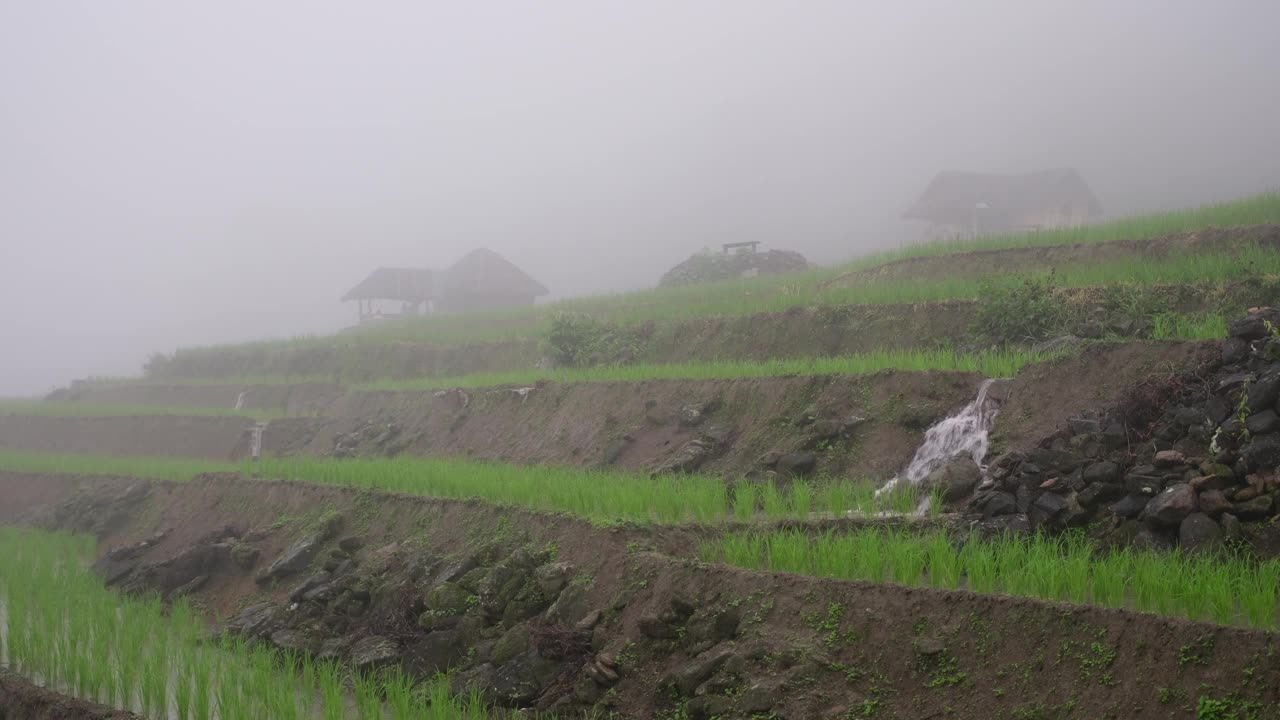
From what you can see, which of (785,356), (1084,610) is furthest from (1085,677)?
(785,356)

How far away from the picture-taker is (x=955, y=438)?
31.2 feet

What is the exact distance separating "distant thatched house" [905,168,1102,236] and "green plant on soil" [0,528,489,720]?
1134 inches

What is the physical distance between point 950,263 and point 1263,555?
11154 mm

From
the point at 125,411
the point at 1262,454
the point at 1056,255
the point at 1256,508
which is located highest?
the point at 1056,255

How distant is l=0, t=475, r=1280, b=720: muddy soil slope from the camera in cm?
479

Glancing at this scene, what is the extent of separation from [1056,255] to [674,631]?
11.0 metres

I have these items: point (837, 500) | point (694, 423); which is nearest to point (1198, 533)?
point (837, 500)

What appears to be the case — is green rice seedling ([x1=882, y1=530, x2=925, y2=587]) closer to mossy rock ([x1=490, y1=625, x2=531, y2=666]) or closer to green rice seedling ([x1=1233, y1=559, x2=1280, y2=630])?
green rice seedling ([x1=1233, y1=559, x2=1280, y2=630])

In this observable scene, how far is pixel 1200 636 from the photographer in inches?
184

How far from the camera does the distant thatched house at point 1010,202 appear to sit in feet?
109

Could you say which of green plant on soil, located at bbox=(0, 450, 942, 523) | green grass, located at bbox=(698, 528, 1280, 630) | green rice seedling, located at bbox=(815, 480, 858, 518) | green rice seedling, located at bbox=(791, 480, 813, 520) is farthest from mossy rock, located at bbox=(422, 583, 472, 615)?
green rice seedling, located at bbox=(815, 480, 858, 518)

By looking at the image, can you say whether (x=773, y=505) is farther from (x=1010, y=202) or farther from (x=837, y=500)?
(x=1010, y=202)

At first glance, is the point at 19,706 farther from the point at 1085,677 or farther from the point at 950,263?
the point at 950,263

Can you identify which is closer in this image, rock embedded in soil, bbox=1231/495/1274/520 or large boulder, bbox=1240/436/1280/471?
rock embedded in soil, bbox=1231/495/1274/520
